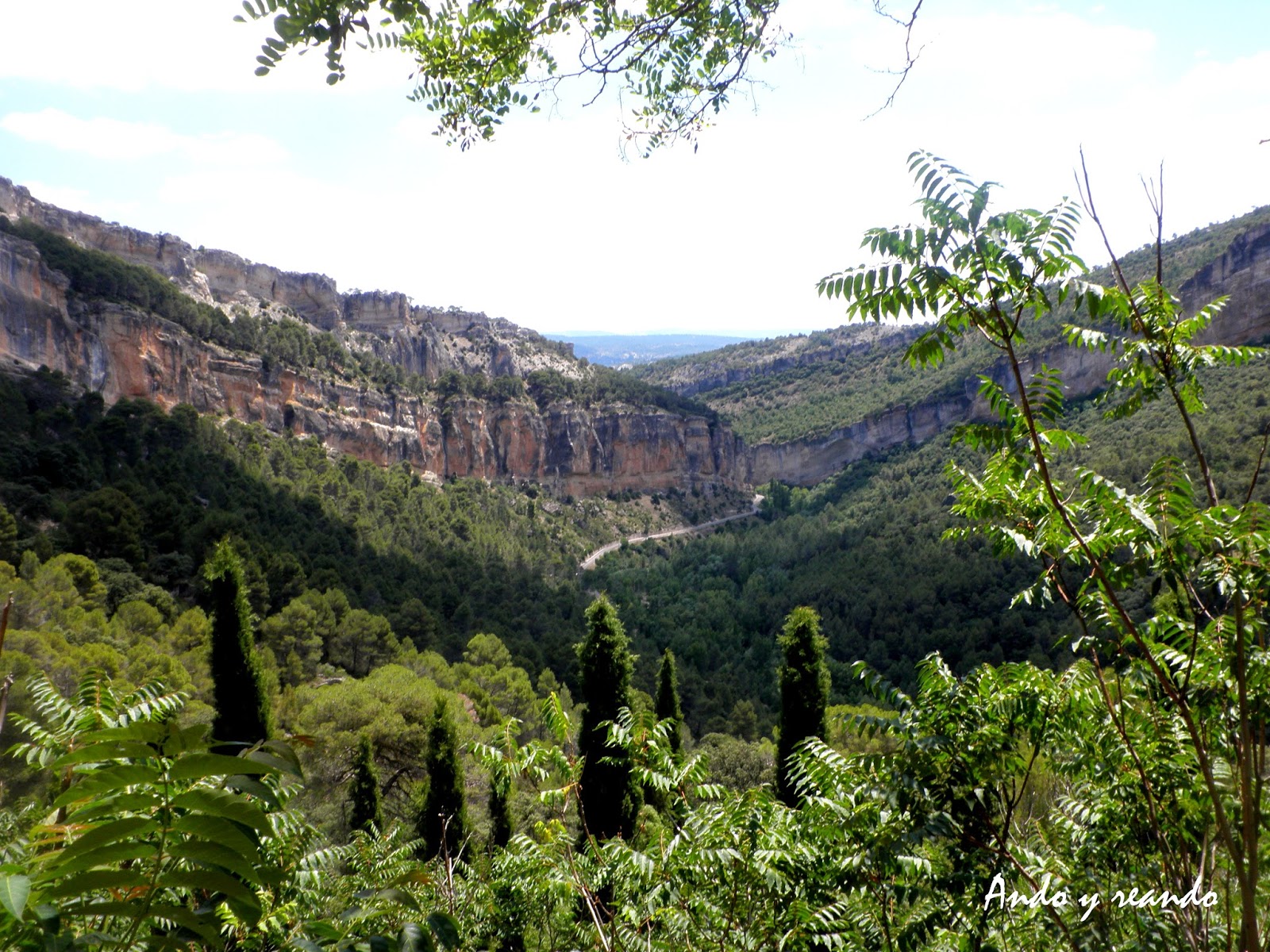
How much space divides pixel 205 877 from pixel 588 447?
58.3 m

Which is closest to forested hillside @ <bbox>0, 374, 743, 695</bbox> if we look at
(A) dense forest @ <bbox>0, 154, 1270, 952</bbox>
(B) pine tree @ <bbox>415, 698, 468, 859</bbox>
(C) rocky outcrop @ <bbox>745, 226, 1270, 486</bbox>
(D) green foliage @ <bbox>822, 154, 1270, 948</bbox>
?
(A) dense forest @ <bbox>0, 154, 1270, 952</bbox>

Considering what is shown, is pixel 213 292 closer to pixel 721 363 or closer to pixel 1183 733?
pixel 1183 733

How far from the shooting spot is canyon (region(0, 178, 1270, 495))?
29.3m

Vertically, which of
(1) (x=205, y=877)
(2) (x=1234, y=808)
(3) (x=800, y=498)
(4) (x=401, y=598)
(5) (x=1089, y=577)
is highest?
(1) (x=205, y=877)

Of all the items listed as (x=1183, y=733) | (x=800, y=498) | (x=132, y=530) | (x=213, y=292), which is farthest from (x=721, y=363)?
(x=1183, y=733)

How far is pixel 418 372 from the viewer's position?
59125 millimetres

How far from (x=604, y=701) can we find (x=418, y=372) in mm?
53556

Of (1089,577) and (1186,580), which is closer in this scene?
(1186,580)

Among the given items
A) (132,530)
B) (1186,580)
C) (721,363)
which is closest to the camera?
(1186,580)

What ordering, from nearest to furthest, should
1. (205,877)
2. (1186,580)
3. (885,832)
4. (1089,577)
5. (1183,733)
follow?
(205,877) → (1186,580) → (1089,577) → (1183,733) → (885,832)

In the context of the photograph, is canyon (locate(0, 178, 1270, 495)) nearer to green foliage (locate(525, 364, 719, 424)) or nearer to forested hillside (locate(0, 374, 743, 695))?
green foliage (locate(525, 364, 719, 424))

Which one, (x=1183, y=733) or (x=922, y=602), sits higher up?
(x=1183, y=733)

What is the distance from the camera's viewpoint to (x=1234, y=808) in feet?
6.38

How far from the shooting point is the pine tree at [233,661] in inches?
401
